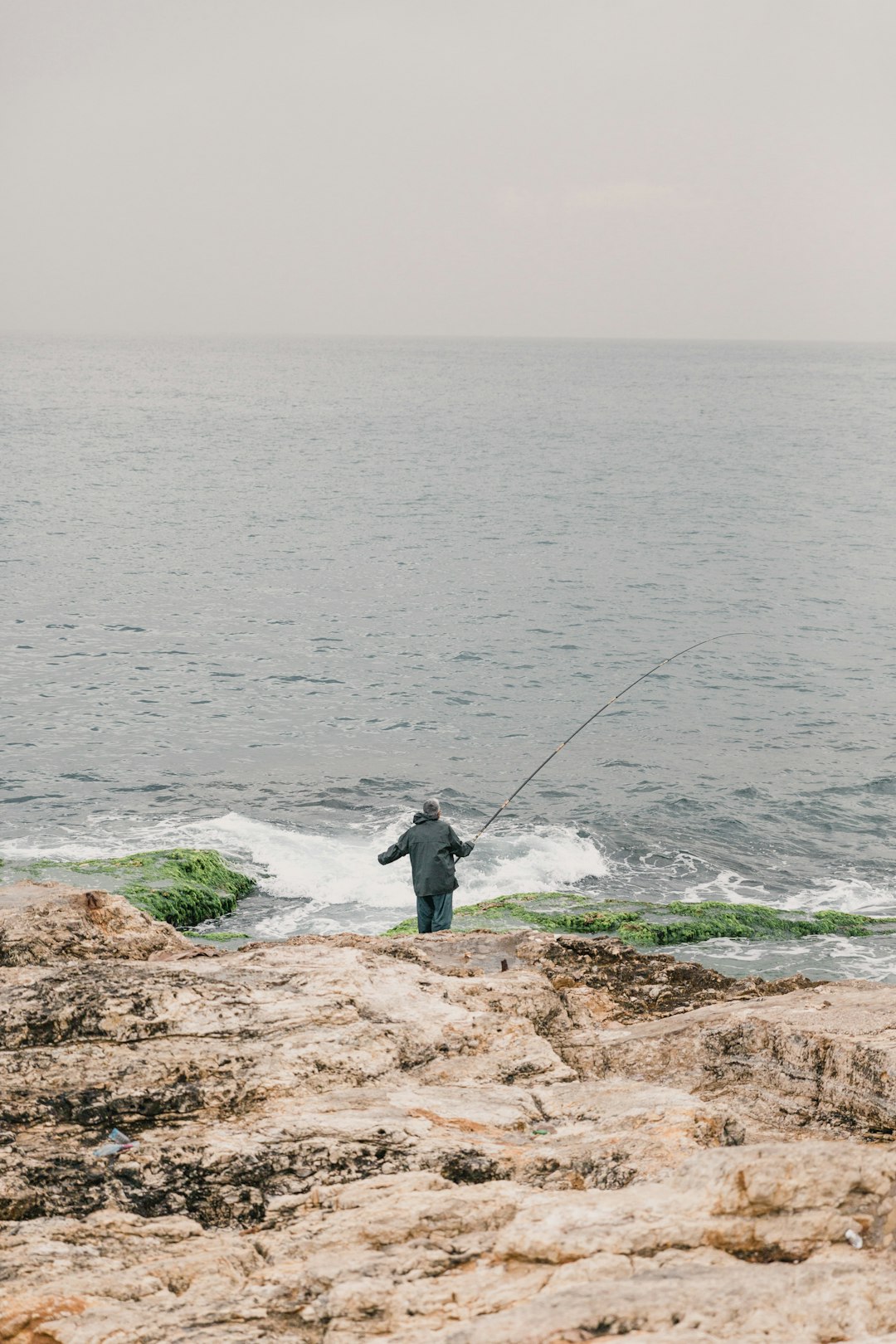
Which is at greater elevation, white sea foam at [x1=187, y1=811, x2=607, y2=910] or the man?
the man

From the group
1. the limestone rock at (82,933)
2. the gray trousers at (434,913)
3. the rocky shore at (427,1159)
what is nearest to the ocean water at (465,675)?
the gray trousers at (434,913)

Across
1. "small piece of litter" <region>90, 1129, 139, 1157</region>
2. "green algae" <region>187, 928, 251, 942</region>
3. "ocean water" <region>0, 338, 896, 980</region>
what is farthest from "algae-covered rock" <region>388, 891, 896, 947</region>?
"small piece of litter" <region>90, 1129, 139, 1157</region>

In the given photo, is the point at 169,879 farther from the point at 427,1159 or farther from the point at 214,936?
the point at 427,1159

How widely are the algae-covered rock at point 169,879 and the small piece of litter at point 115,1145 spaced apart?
9.47 meters

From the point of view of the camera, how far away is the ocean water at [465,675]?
1877 centimetres

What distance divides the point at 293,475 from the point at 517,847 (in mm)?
50808

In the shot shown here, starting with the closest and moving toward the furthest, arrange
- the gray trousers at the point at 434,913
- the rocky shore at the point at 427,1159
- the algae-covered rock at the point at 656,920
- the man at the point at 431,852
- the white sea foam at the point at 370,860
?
the rocky shore at the point at 427,1159 → the man at the point at 431,852 → the gray trousers at the point at 434,913 → the algae-covered rock at the point at 656,920 → the white sea foam at the point at 370,860

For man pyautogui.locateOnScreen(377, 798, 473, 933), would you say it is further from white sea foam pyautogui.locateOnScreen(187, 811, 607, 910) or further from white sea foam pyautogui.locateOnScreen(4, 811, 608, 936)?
white sea foam pyautogui.locateOnScreen(187, 811, 607, 910)

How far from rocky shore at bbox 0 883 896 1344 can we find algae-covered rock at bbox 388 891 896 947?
626 cm

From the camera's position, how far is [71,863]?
16688 mm

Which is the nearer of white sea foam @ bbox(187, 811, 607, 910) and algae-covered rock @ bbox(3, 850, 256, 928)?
algae-covered rock @ bbox(3, 850, 256, 928)

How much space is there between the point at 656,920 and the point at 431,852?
520cm

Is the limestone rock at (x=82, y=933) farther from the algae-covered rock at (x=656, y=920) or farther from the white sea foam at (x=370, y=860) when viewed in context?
the white sea foam at (x=370, y=860)

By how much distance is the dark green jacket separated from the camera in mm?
11125
